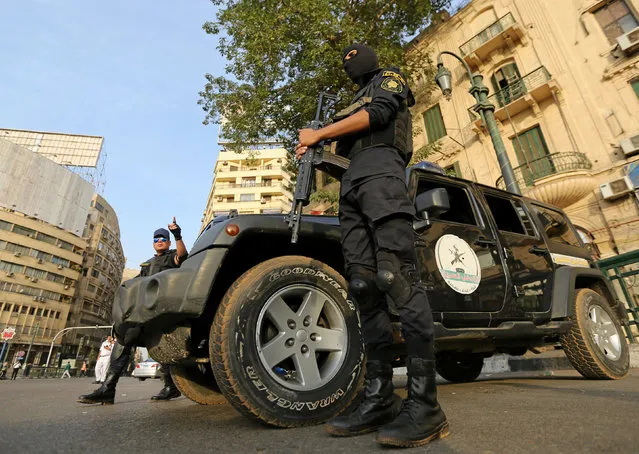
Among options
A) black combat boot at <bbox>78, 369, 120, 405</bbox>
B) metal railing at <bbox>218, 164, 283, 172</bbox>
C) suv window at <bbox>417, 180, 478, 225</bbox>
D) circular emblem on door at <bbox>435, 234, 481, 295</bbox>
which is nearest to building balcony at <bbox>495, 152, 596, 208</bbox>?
suv window at <bbox>417, 180, 478, 225</bbox>

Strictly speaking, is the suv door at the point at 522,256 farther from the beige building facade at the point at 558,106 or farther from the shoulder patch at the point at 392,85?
the beige building facade at the point at 558,106

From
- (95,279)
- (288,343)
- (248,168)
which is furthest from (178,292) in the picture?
(95,279)

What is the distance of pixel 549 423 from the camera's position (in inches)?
59.2

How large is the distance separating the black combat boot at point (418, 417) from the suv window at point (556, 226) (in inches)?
116

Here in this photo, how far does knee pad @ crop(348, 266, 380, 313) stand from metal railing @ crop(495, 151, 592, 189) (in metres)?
11.4

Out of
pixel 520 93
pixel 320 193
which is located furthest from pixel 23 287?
pixel 520 93

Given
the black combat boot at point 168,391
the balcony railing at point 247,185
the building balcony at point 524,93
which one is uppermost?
the balcony railing at point 247,185

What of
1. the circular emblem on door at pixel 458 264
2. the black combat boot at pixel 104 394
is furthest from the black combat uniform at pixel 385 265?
the black combat boot at pixel 104 394

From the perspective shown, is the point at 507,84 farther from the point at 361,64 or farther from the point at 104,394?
the point at 104,394

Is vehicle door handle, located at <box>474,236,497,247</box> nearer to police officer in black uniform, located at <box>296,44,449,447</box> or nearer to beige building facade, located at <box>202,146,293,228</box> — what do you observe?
police officer in black uniform, located at <box>296,44,449,447</box>

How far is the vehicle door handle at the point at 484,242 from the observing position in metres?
2.82

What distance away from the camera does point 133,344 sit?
3023 mm

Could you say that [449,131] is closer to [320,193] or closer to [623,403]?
[320,193]

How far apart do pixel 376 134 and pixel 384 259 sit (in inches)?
28.3
